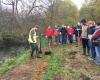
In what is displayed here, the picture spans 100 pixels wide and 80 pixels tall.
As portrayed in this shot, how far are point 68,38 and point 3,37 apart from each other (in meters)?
28.7

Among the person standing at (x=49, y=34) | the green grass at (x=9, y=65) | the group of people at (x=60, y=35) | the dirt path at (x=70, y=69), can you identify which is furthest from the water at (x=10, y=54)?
the dirt path at (x=70, y=69)

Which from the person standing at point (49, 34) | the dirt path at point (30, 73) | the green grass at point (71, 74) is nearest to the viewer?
the green grass at point (71, 74)

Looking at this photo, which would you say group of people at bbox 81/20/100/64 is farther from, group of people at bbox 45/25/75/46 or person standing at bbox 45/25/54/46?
group of people at bbox 45/25/75/46

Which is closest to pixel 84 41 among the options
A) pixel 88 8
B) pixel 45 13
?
pixel 88 8

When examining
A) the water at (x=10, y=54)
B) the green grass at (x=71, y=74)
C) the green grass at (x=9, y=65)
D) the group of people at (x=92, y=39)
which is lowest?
the water at (x=10, y=54)

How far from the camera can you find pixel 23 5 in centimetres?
5650

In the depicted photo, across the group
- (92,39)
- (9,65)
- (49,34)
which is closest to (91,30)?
(92,39)

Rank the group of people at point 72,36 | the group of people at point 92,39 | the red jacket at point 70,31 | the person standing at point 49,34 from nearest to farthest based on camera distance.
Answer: the group of people at point 92,39, the group of people at point 72,36, the person standing at point 49,34, the red jacket at point 70,31

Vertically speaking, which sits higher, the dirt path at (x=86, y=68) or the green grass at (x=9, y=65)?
the dirt path at (x=86, y=68)

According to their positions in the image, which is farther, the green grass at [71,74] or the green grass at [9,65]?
the green grass at [9,65]

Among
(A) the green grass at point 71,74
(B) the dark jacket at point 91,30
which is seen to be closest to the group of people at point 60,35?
(B) the dark jacket at point 91,30

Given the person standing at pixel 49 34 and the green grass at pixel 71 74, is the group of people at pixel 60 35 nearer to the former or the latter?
the person standing at pixel 49 34

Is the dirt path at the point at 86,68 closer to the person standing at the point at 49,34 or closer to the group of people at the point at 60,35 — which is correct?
the person standing at the point at 49,34

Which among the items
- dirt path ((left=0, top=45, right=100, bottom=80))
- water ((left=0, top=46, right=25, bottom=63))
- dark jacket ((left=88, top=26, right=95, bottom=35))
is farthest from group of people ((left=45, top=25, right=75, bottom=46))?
dark jacket ((left=88, top=26, right=95, bottom=35))
